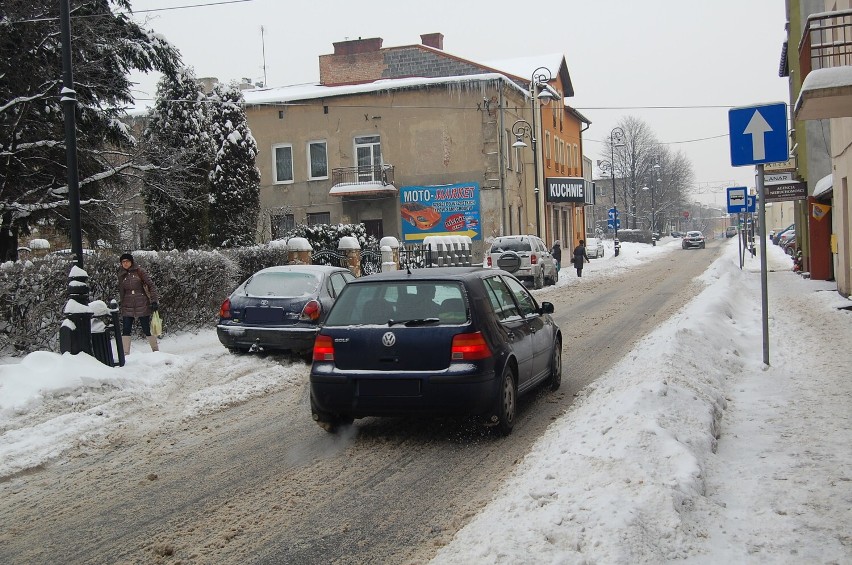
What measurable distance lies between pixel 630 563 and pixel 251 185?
74.0 feet

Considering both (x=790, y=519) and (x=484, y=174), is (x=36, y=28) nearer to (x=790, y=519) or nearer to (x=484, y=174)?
(x=790, y=519)

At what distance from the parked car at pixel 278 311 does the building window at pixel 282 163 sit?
27791 mm

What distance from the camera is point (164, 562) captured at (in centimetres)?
454

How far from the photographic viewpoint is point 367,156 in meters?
38.6

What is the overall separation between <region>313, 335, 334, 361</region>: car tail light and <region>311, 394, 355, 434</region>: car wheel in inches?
14.7

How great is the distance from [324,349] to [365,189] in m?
30.3

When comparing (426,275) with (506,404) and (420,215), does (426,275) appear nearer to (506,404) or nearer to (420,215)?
(506,404)

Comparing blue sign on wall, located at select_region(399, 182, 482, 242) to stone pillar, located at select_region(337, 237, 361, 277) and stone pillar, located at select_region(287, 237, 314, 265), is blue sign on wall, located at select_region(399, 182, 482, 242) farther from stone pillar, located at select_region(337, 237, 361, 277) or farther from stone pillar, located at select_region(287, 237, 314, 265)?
stone pillar, located at select_region(287, 237, 314, 265)

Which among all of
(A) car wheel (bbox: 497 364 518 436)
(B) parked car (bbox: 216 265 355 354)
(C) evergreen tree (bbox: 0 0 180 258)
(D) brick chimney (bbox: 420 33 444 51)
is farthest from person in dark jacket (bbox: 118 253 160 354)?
(D) brick chimney (bbox: 420 33 444 51)

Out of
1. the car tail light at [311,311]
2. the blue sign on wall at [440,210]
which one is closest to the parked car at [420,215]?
the blue sign on wall at [440,210]

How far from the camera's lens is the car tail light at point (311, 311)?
38.5ft

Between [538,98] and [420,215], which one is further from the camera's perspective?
[538,98]

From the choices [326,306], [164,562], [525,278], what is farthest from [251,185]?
[164,562]

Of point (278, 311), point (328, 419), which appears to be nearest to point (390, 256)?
point (278, 311)
